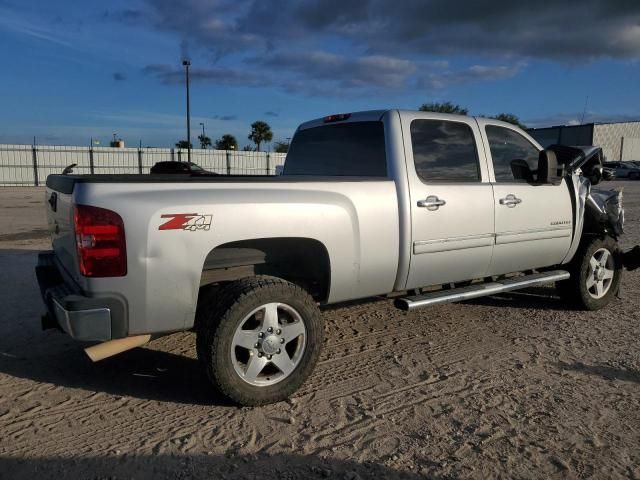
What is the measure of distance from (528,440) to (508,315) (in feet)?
8.67

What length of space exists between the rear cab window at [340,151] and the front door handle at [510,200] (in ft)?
3.98

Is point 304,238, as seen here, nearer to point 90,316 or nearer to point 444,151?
point 90,316

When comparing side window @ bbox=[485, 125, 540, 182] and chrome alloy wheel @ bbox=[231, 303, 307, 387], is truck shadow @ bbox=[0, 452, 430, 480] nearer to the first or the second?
chrome alloy wheel @ bbox=[231, 303, 307, 387]

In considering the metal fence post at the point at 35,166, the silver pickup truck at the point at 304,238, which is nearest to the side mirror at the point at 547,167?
the silver pickup truck at the point at 304,238

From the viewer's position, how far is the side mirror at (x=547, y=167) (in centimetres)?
483

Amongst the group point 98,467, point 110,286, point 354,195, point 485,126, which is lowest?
point 98,467

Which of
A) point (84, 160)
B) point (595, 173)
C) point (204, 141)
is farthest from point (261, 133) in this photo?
point (595, 173)

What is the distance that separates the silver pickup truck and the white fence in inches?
1091

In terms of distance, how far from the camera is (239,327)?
332 cm

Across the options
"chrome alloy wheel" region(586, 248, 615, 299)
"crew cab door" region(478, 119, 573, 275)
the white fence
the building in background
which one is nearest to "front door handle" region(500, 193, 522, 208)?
"crew cab door" region(478, 119, 573, 275)

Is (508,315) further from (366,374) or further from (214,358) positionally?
(214,358)

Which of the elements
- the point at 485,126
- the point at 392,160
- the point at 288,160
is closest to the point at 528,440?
the point at 392,160

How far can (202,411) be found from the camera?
11.2 feet

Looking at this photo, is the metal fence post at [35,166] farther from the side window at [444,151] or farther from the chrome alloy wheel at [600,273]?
the chrome alloy wheel at [600,273]
